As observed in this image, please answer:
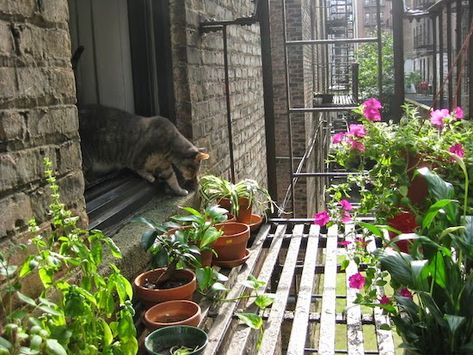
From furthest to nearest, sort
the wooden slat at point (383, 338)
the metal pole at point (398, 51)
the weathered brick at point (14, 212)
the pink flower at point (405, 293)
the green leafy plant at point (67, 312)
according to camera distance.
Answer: the metal pole at point (398, 51)
the wooden slat at point (383, 338)
the pink flower at point (405, 293)
the weathered brick at point (14, 212)
the green leafy plant at point (67, 312)

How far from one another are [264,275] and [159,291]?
30.8 inches

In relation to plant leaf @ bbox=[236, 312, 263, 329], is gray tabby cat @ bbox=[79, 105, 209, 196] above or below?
above

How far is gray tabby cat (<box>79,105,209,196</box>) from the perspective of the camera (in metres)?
3.55

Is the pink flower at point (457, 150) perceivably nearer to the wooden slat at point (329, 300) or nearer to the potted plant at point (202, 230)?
the wooden slat at point (329, 300)

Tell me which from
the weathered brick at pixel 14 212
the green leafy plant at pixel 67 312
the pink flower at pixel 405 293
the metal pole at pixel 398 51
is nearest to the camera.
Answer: the green leafy plant at pixel 67 312

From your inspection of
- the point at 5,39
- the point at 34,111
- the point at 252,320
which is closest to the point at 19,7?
the point at 5,39

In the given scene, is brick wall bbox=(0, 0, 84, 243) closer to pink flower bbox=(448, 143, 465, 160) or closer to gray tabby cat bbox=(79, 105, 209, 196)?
gray tabby cat bbox=(79, 105, 209, 196)

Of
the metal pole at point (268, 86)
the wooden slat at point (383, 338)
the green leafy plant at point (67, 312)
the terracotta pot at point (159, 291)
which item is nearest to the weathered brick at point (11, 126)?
the green leafy plant at point (67, 312)

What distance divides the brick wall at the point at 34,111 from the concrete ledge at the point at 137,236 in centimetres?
52

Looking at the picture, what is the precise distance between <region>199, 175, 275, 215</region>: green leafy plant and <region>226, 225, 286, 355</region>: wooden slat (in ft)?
0.82

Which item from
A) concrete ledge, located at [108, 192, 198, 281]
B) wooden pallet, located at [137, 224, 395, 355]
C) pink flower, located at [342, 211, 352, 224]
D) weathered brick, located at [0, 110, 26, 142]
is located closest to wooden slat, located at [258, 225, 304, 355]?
wooden pallet, located at [137, 224, 395, 355]

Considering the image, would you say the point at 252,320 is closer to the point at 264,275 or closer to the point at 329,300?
the point at 329,300

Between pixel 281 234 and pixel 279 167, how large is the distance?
5996mm

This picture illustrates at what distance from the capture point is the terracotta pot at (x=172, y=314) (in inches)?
89.4
